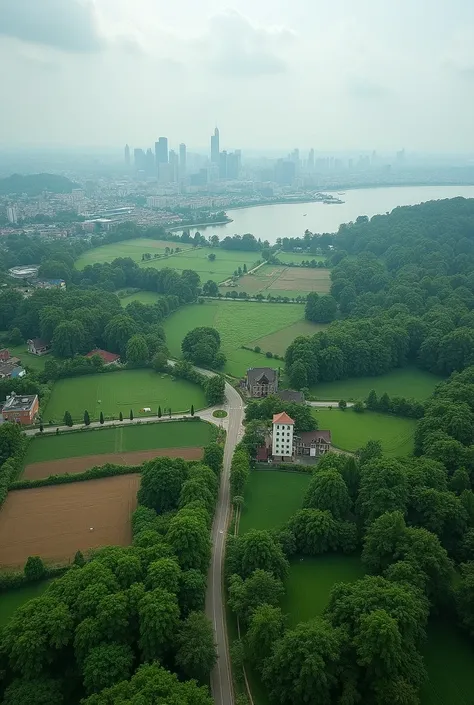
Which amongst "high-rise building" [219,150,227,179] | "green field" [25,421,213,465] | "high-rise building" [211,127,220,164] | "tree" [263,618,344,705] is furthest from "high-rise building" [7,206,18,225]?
"high-rise building" [211,127,220,164]

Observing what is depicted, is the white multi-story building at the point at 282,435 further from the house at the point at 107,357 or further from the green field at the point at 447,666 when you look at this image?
the house at the point at 107,357

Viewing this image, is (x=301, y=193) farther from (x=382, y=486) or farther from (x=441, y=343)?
(x=382, y=486)

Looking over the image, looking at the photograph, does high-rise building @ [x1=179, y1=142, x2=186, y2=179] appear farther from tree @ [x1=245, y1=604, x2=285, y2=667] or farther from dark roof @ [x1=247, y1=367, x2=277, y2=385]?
tree @ [x1=245, y1=604, x2=285, y2=667]

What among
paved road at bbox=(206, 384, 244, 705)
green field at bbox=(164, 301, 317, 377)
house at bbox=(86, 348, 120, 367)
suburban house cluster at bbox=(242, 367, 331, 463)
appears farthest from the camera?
green field at bbox=(164, 301, 317, 377)

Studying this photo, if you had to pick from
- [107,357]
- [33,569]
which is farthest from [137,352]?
[33,569]

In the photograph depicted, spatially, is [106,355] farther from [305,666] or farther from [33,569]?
[305,666]

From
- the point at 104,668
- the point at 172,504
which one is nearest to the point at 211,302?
the point at 172,504
